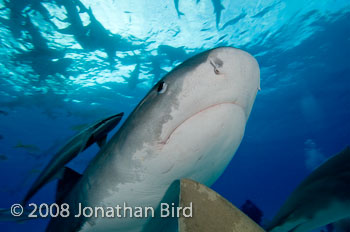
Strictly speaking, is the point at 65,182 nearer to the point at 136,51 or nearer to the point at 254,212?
the point at 254,212

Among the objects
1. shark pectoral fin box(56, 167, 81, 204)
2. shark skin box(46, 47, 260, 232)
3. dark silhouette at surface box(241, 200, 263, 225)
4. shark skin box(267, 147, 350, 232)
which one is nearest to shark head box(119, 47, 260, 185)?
shark skin box(46, 47, 260, 232)

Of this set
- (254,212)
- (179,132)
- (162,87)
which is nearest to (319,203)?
(179,132)

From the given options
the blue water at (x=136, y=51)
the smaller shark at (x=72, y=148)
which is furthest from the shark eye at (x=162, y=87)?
the blue water at (x=136, y=51)

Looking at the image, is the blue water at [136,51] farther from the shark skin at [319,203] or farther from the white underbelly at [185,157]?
the shark skin at [319,203]

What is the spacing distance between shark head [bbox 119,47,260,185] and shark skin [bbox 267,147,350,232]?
5.92ft

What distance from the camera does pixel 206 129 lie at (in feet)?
4.60

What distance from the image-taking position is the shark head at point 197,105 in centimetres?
129

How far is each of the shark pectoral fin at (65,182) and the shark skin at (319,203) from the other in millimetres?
2603

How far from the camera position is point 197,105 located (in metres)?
1.32

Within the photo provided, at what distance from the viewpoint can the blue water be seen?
12776 millimetres

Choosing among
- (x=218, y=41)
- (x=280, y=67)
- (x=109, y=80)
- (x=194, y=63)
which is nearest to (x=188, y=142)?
(x=194, y=63)

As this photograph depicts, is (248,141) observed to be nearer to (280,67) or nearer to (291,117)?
(291,117)

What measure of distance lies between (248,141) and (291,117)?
11878mm

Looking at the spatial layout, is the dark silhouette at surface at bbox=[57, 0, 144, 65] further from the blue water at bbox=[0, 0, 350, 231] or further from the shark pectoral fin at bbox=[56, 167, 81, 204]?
the shark pectoral fin at bbox=[56, 167, 81, 204]
